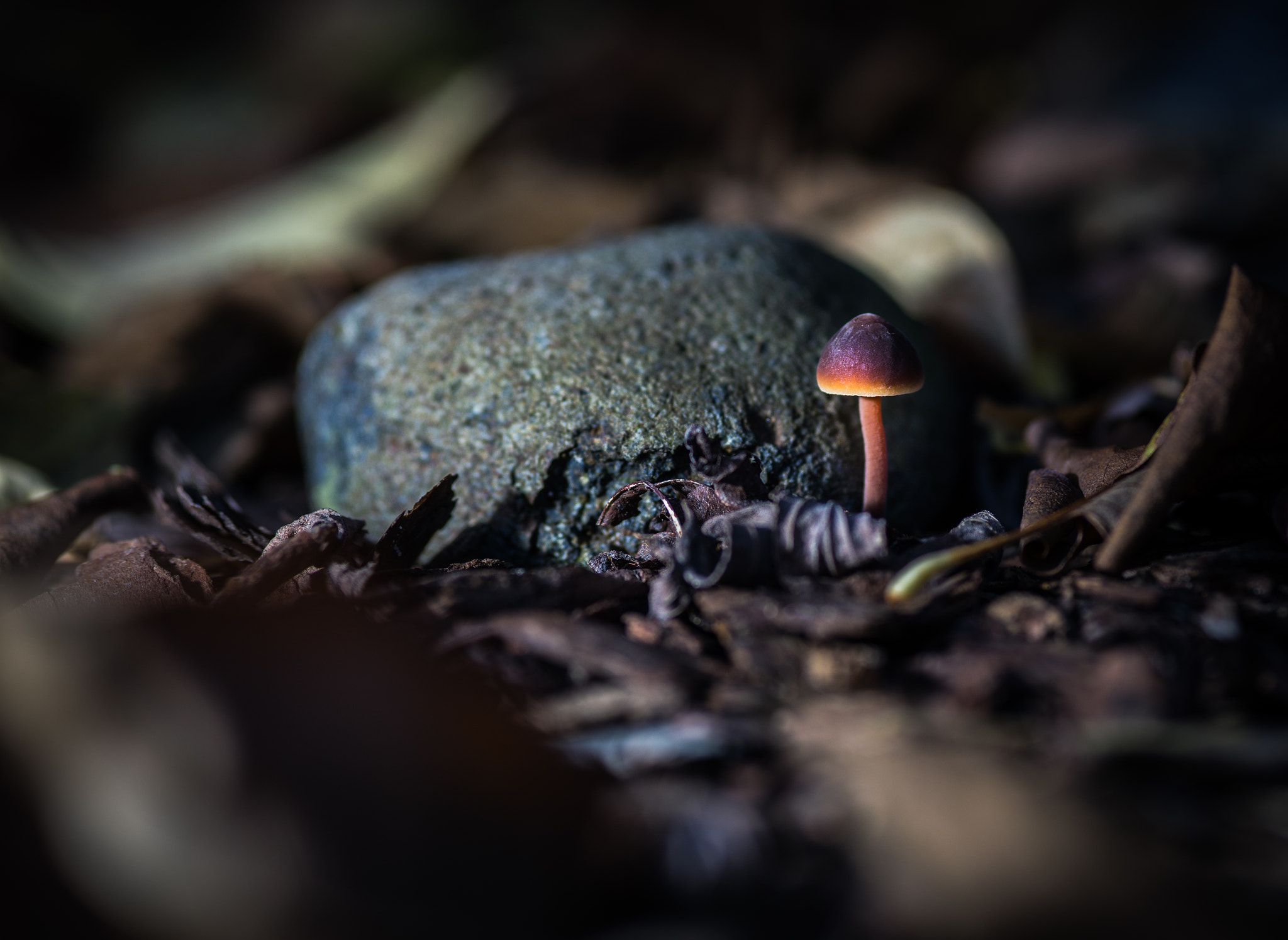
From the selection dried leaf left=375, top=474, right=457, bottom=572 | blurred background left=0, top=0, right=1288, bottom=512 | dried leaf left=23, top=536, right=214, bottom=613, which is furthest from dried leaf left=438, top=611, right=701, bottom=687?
blurred background left=0, top=0, right=1288, bottom=512

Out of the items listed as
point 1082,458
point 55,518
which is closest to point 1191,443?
point 1082,458

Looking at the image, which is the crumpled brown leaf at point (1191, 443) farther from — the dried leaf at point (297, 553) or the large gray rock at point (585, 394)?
the dried leaf at point (297, 553)

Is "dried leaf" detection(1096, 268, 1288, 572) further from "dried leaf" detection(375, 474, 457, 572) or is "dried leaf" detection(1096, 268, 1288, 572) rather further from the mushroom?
"dried leaf" detection(375, 474, 457, 572)

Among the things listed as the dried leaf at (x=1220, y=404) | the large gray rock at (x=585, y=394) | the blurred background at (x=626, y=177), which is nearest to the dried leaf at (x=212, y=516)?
the large gray rock at (x=585, y=394)

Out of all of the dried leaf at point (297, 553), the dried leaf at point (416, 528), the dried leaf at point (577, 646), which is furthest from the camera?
the dried leaf at point (416, 528)

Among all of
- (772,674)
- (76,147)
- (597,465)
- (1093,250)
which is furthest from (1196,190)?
(76,147)

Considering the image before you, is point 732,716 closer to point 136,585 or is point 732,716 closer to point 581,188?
point 136,585
